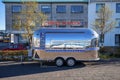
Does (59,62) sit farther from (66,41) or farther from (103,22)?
(103,22)

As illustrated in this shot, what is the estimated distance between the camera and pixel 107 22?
49.9m

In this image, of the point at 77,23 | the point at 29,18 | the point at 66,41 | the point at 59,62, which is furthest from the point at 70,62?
the point at 77,23

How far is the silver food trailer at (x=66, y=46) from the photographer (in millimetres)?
21969

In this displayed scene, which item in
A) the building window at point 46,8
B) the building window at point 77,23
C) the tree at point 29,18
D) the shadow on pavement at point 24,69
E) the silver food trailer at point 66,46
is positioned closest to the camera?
the shadow on pavement at point 24,69

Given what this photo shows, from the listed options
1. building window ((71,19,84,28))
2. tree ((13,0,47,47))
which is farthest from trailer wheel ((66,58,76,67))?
building window ((71,19,84,28))

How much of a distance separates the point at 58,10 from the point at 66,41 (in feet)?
121

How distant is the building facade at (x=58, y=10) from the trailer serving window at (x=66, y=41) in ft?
117

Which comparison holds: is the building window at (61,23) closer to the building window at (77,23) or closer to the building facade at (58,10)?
the building facade at (58,10)

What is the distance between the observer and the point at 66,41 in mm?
22000

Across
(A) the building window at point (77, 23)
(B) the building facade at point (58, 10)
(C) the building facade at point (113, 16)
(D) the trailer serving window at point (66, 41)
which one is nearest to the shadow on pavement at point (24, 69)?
(D) the trailer serving window at point (66, 41)

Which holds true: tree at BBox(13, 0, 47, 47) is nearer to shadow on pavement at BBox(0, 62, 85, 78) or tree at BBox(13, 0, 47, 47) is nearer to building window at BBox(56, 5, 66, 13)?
building window at BBox(56, 5, 66, 13)

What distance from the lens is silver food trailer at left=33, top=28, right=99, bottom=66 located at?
22.0 metres

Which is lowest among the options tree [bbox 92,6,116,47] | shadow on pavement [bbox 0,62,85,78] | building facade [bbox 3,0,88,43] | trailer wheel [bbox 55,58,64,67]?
shadow on pavement [bbox 0,62,85,78]

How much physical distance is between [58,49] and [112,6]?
3565 centimetres
